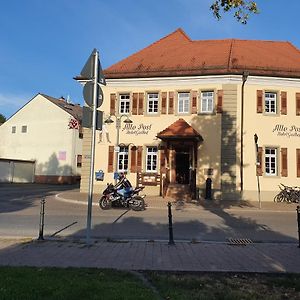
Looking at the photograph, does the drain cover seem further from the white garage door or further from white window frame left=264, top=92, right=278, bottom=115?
the white garage door

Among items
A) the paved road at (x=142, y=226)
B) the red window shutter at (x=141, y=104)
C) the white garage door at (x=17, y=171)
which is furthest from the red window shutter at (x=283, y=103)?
the white garage door at (x=17, y=171)

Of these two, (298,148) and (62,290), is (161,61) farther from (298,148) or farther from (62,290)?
(62,290)

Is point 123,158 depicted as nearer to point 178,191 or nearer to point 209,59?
point 178,191

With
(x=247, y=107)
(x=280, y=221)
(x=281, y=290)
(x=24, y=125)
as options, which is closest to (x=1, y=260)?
(x=281, y=290)

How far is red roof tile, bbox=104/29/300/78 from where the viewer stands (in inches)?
1018

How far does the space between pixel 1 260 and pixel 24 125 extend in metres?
42.3

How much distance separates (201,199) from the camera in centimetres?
2456

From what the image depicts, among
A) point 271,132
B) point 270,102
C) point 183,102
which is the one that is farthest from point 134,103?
point 271,132

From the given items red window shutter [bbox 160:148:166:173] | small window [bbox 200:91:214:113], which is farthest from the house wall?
red window shutter [bbox 160:148:166:173]

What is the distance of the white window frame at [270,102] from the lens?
26.0m

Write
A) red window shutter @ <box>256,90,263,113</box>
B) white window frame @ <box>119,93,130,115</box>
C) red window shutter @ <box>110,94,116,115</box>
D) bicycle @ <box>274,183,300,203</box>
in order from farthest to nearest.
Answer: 1. white window frame @ <box>119,93,130,115</box>
2. red window shutter @ <box>110,94,116,115</box>
3. red window shutter @ <box>256,90,263,113</box>
4. bicycle @ <box>274,183,300,203</box>

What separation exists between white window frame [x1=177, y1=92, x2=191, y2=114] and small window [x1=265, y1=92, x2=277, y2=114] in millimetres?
4975

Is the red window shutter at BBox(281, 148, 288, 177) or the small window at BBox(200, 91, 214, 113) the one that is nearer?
the red window shutter at BBox(281, 148, 288, 177)

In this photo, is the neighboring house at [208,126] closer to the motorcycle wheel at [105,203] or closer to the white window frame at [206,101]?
the white window frame at [206,101]
